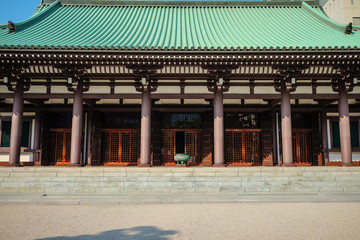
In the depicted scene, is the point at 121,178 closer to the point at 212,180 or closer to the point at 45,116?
the point at 212,180

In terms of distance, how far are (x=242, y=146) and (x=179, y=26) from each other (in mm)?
8125

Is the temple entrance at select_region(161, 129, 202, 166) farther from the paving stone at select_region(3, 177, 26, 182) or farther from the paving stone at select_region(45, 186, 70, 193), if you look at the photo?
the paving stone at select_region(3, 177, 26, 182)

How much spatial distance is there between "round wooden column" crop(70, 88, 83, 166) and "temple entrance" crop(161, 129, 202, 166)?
5.28m

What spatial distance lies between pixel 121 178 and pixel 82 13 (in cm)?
1202

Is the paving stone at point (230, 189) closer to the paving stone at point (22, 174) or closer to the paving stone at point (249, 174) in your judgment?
the paving stone at point (249, 174)

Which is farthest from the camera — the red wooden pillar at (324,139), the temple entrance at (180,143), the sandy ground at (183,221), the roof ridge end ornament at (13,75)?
the temple entrance at (180,143)

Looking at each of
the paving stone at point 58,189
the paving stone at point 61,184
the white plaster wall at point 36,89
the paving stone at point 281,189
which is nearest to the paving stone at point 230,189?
the paving stone at point 281,189

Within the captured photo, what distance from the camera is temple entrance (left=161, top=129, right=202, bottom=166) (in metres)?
15.2

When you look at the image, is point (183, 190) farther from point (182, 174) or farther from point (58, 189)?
point (58, 189)

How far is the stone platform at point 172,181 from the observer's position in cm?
991

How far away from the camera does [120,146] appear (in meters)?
15.4

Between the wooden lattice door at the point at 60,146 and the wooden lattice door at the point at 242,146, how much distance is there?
9.47m

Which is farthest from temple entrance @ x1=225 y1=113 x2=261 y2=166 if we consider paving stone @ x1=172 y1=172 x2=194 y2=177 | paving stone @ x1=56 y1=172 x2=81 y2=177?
paving stone @ x1=56 y1=172 x2=81 y2=177

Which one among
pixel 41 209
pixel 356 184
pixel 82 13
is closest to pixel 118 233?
pixel 41 209
